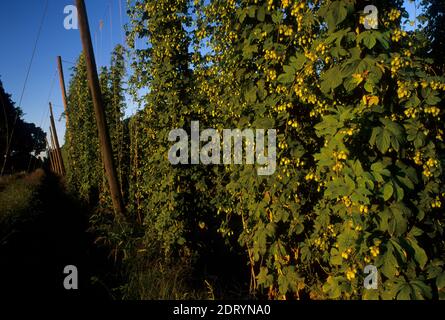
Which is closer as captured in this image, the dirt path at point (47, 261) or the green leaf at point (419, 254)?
the green leaf at point (419, 254)

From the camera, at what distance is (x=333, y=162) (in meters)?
2.77

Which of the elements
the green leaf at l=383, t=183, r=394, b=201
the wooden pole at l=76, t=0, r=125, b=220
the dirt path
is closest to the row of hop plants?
the green leaf at l=383, t=183, r=394, b=201

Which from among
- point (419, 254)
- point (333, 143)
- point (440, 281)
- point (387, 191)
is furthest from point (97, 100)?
point (440, 281)

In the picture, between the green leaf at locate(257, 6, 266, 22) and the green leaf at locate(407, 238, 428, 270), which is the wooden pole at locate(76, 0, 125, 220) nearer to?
Result: the green leaf at locate(257, 6, 266, 22)

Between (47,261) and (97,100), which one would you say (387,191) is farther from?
(97,100)

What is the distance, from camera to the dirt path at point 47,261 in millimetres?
5144

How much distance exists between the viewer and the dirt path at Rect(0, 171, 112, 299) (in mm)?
5144

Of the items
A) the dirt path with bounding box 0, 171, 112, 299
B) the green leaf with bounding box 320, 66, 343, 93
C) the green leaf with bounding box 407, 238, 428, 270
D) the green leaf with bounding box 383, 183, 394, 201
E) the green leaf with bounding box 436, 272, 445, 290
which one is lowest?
the dirt path with bounding box 0, 171, 112, 299

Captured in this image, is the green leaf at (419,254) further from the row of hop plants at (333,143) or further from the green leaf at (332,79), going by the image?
the green leaf at (332,79)

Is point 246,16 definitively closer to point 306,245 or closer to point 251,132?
point 251,132

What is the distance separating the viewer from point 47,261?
656cm

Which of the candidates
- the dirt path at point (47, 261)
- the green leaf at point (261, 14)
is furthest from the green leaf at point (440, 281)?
the dirt path at point (47, 261)
